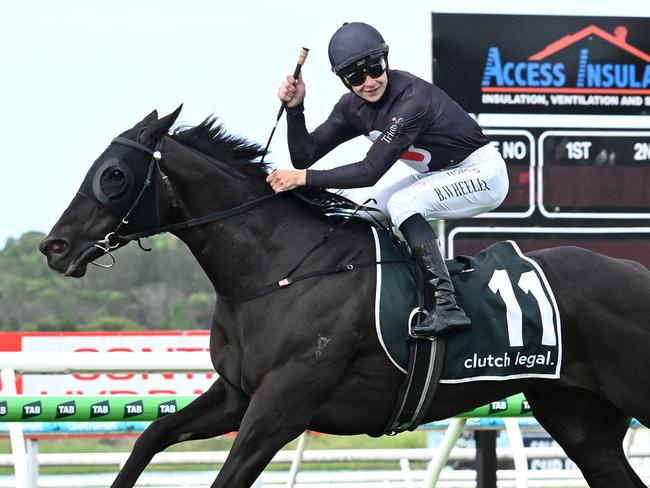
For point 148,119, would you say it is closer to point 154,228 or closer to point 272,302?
point 154,228

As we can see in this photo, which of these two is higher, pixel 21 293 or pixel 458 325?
pixel 458 325

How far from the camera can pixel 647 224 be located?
20.7ft

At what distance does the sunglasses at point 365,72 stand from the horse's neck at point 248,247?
0.52 meters

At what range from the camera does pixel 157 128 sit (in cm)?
393

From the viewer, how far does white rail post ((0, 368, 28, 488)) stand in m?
4.88

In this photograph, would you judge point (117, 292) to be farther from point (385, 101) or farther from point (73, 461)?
point (385, 101)

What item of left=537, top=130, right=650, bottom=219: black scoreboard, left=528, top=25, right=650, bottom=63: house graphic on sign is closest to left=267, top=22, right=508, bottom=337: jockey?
left=537, top=130, right=650, bottom=219: black scoreboard

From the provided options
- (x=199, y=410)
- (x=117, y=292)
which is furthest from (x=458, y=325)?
(x=117, y=292)

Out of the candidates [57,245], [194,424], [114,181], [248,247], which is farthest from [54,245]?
[194,424]

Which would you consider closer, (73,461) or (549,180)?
(549,180)

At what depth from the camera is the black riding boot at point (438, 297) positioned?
3.95m

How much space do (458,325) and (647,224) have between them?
2.67 metres

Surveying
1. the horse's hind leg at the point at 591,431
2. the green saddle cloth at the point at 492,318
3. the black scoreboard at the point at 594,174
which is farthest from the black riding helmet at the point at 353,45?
the black scoreboard at the point at 594,174

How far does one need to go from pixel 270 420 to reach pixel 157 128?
3.37ft
